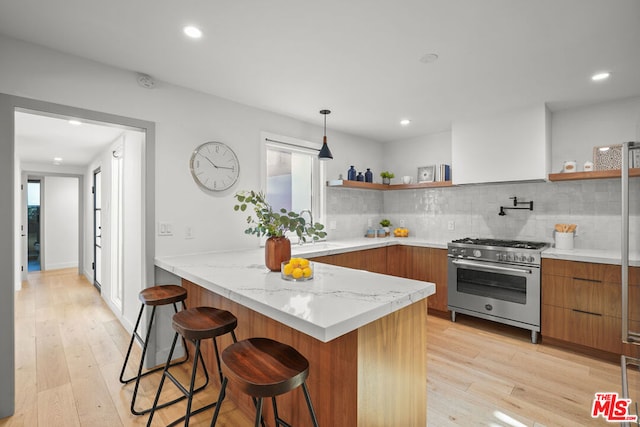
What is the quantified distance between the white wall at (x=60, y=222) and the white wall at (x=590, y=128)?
8658 millimetres

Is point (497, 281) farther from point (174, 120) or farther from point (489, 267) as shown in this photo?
point (174, 120)

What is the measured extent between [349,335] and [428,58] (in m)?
1.92

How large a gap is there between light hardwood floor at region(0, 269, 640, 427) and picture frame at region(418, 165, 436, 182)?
1.83m

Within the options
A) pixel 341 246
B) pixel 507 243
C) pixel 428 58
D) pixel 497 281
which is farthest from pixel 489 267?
pixel 428 58

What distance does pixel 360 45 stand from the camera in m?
2.02

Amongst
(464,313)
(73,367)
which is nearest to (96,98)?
(73,367)

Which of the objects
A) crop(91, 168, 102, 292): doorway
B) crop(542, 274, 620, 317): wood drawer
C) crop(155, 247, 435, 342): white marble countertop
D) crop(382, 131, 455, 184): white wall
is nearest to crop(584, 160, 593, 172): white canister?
crop(542, 274, 620, 317): wood drawer

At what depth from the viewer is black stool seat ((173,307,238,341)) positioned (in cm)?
161

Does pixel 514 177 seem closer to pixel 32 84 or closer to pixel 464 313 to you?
pixel 464 313

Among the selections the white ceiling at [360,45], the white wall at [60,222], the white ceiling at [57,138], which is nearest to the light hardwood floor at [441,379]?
the white ceiling at [57,138]

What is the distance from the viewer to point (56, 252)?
670 centimetres

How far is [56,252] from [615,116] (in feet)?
30.8

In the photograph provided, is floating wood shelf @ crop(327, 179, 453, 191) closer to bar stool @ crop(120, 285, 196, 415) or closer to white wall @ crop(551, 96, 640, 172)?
white wall @ crop(551, 96, 640, 172)

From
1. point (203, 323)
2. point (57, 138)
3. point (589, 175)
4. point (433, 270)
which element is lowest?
point (433, 270)
